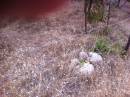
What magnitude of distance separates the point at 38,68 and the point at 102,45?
1.13 m

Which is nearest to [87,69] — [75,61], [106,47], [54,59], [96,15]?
[75,61]

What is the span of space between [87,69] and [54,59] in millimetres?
581

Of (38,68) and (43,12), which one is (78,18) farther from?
(38,68)

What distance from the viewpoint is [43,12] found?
238 inches

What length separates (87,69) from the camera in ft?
14.2

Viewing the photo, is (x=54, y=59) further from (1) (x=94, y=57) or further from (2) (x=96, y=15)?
(2) (x=96, y=15)

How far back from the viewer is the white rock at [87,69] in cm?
430

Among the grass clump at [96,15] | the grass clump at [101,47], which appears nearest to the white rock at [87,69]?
the grass clump at [101,47]

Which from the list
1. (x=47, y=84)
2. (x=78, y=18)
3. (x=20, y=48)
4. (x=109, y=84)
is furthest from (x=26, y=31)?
(x=109, y=84)

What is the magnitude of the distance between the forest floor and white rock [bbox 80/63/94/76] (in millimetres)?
83

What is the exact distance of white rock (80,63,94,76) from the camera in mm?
4297

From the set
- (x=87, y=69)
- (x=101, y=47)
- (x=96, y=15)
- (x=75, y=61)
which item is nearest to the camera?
(x=87, y=69)

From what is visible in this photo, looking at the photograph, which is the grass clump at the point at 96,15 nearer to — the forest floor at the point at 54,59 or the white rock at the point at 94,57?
the forest floor at the point at 54,59

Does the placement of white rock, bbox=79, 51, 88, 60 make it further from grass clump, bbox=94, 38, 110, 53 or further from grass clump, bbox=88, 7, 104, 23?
grass clump, bbox=88, 7, 104, 23
